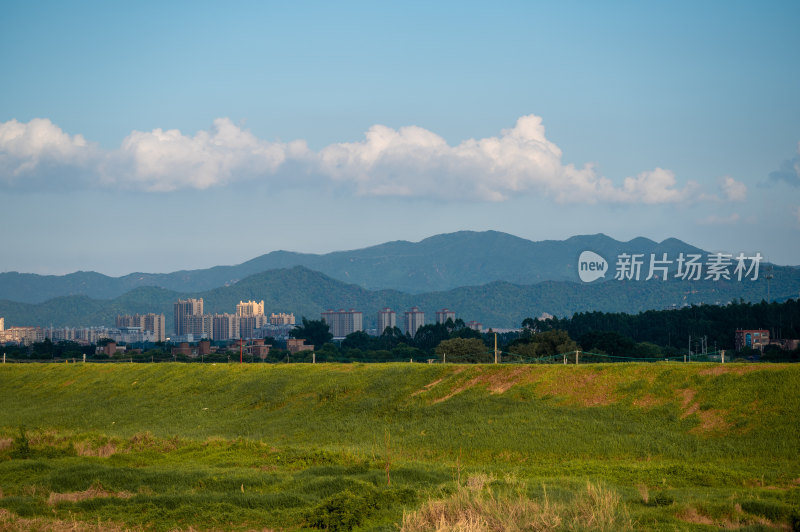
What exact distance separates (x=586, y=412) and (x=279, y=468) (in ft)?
40.5

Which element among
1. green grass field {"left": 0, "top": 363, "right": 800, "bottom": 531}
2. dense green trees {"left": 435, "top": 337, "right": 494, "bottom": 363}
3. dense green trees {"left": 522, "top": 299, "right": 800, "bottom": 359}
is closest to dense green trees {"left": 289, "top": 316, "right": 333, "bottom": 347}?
dense green trees {"left": 522, "top": 299, "right": 800, "bottom": 359}

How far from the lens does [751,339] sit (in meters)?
84.9

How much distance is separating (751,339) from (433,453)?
69324mm

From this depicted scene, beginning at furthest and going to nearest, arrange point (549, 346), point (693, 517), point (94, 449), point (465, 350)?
point (465, 350), point (549, 346), point (94, 449), point (693, 517)

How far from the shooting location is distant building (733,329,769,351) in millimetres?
81312

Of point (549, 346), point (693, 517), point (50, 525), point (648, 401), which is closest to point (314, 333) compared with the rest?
point (549, 346)

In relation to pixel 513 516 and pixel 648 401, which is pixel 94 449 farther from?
pixel 648 401

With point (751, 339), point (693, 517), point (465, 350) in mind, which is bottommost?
point (465, 350)

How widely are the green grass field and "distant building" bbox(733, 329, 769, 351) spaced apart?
5303cm

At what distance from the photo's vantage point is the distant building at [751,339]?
267ft

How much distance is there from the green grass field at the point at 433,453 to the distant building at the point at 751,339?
2088 inches

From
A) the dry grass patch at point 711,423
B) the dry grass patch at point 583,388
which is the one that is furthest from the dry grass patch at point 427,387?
the dry grass patch at point 711,423

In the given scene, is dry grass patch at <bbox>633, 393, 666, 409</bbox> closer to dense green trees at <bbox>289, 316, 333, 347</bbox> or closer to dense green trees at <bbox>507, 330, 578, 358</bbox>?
dense green trees at <bbox>507, 330, 578, 358</bbox>

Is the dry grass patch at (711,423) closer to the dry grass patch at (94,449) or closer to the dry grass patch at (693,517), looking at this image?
the dry grass patch at (693,517)
